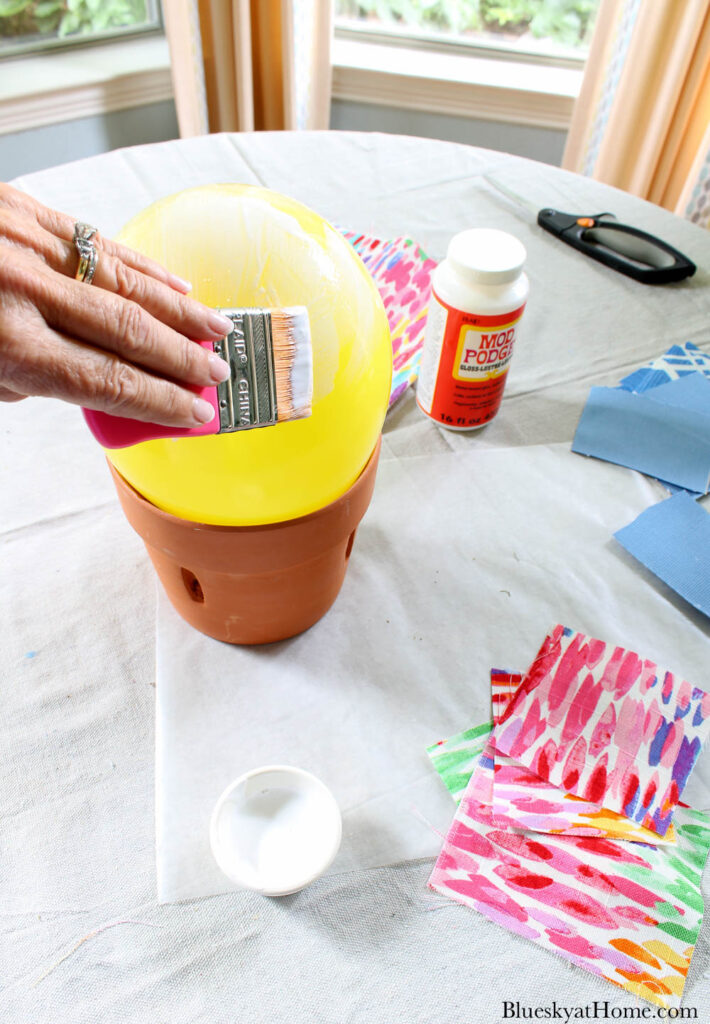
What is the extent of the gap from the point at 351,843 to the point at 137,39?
1.95 meters

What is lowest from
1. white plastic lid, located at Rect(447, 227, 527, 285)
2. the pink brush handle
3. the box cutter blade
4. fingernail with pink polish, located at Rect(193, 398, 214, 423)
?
the box cutter blade

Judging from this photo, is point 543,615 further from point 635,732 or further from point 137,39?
point 137,39

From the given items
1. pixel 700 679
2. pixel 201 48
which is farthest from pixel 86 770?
pixel 201 48

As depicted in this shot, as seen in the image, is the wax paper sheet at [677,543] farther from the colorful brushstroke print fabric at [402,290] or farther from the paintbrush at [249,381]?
the paintbrush at [249,381]

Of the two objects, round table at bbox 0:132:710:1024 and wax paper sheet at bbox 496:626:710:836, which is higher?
wax paper sheet at bbox 496:626:710:836

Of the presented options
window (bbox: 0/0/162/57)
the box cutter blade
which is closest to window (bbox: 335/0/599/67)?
window (bbox: 0/0/162/57)

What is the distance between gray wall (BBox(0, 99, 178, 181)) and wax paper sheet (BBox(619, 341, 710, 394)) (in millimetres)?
1450

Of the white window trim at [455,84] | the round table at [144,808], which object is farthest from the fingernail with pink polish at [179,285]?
the white window trim at [455,84]

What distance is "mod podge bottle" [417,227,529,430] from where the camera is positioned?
65 cm

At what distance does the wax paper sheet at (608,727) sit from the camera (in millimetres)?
515

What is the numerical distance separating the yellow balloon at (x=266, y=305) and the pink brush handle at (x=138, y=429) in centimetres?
2

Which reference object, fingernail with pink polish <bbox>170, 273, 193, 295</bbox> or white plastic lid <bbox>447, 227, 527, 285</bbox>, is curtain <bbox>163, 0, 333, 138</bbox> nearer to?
white plastic lid <bbox>447, 227, 527, 285</bbox>

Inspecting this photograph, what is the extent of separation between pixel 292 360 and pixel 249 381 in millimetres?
26

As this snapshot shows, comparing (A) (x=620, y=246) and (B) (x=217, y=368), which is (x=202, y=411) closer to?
(B) (x=217, y=368)
